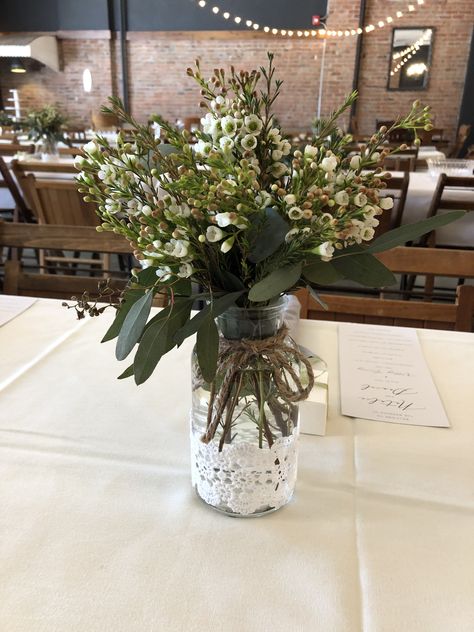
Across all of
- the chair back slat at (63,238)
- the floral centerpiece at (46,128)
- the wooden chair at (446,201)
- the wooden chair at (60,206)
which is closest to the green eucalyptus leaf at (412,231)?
the chair back slat at (63,238)

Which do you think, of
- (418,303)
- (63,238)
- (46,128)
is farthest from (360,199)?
(46,128)

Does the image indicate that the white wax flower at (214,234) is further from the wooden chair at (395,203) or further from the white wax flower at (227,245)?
the wooden chair at (395,203)

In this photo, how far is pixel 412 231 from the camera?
53cm

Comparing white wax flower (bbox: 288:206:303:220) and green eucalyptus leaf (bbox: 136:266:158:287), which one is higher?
white wax flower (bbox: 288:206:303:220)

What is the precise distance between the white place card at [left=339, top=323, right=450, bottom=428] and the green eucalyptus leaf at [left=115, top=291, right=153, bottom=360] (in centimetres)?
45

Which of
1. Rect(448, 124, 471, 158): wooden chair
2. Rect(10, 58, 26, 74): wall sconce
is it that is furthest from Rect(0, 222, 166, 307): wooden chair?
Rect(10, 58, 26, 74): wall sconce

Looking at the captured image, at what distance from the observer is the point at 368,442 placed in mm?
761

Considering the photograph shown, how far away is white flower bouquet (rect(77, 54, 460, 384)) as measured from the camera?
477mm

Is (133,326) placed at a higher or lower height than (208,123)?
lower

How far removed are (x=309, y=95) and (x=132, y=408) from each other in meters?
7.96

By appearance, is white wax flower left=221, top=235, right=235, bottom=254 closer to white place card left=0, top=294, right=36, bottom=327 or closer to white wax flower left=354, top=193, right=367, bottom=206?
white wax flower left=354, top=193, right=367, bottom=206

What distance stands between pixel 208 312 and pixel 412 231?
0.75 feet

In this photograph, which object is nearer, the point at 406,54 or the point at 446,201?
the point at 446,201

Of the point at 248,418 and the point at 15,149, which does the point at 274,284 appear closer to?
the point at 248,418
